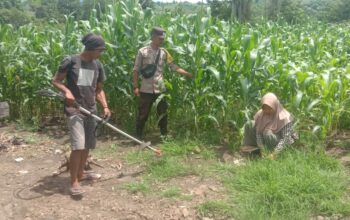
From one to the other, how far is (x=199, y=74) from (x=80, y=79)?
1.75m

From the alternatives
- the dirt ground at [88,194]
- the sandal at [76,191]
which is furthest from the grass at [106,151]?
the sandal at [76,191]

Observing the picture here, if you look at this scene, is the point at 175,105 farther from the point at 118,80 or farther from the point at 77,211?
the point at 77,211

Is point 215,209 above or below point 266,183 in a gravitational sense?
below

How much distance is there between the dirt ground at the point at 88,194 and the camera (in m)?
3.71

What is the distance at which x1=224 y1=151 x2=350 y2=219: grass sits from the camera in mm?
3486

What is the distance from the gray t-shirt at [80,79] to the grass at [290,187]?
1.52 meters

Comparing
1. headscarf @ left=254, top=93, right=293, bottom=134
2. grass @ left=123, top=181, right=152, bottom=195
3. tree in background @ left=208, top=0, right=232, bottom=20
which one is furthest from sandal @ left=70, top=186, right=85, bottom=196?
tree in background @ left=208, top=0, right=232, bottom=20

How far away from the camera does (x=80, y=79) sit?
3979 millimetres

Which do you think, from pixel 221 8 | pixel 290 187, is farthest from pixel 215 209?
pixel 221 8

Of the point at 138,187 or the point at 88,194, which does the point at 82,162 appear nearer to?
the point at 88,194

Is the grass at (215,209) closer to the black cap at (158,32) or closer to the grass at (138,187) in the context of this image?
the grass at (138,187)

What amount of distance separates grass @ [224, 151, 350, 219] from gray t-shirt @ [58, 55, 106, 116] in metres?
1.52

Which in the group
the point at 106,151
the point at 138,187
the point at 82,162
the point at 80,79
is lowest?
the point at 106,151

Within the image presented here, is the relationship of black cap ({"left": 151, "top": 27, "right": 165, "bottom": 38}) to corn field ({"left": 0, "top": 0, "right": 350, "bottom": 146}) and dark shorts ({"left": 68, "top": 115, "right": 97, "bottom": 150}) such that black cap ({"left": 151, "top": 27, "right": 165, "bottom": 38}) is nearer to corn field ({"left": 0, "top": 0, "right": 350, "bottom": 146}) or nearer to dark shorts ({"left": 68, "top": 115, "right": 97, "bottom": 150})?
corn field ({"left": 0, "top": 0, "right": 350, "bottom": 146})
